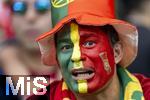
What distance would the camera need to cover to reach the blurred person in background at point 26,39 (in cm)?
215

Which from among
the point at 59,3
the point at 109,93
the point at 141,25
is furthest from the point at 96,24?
the point at 141,25

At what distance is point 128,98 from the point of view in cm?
180

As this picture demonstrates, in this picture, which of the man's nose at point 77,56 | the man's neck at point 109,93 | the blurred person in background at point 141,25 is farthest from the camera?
the blurred person in background at point 141,25

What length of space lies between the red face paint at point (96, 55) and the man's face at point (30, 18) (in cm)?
45

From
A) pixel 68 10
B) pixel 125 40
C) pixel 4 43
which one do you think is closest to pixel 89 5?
pixel 68 10

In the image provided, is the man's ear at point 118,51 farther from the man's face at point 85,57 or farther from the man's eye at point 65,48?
the man's eye at point 65,48

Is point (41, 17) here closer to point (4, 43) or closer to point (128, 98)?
point (4, 43)

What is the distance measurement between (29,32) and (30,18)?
0.21ft

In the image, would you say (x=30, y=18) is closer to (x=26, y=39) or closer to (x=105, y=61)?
(x=26, y=39)

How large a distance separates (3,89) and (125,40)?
2.09 feet

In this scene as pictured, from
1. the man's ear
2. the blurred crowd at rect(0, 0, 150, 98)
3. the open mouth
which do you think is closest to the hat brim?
the man's ear

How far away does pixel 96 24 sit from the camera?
1691mm

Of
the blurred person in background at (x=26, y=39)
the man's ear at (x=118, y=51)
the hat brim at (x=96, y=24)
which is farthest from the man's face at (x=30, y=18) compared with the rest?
the man's ear at (x=118, y=51)

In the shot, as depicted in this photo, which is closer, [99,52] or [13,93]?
[99,52]
